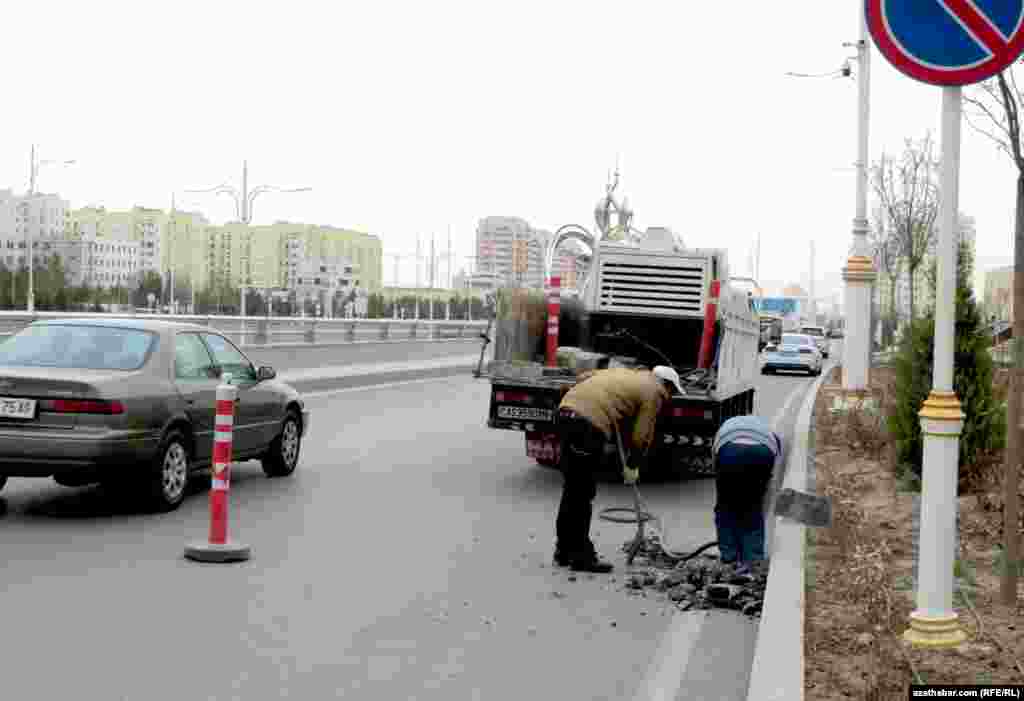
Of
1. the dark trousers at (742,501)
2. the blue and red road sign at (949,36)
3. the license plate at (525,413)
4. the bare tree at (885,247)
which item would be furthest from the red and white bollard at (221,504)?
the bare tree at (885,247)

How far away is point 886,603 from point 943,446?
757mm

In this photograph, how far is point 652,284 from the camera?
48.5 feet

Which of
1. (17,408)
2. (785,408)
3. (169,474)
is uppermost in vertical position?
(17,408)

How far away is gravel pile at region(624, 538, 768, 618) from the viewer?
7523 millimetres

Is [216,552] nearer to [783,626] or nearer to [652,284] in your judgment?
[783,626]

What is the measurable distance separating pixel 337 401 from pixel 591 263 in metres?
9.08

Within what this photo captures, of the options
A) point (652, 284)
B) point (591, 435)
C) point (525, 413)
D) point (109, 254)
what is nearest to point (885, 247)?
point (652, 284)

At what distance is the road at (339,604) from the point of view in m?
5.77

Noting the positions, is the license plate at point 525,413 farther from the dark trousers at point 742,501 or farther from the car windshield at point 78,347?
the dark trousers at point 742,501

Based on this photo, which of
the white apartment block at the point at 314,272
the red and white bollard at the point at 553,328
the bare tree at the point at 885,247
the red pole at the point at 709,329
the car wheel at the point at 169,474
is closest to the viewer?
the car wheel at the point at 169,474

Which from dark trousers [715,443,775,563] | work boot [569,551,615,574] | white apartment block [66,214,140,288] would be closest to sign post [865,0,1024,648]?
dark trousers [715,443,775,563]

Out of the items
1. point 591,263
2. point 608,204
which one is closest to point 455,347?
point 608,204

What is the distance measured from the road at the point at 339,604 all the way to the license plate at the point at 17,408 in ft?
2.57

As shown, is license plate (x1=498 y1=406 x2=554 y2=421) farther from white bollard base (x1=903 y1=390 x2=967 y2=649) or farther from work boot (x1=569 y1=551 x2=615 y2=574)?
white bollard base (x1=903 y1=390 x2=967 y2=649)
